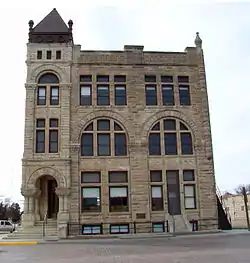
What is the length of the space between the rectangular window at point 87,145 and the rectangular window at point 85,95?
2803 millimetres

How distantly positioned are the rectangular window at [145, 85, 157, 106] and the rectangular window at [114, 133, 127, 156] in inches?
145

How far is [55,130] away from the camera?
103 ft

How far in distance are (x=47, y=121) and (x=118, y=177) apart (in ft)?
24.0

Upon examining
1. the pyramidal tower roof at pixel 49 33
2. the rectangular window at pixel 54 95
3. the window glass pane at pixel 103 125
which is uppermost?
the pyramidal tower roof at pixel 49 33

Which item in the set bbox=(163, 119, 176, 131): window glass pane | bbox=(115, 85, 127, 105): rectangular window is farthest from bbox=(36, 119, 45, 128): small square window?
bbox=(163, 119, 176, 131): window glass pane

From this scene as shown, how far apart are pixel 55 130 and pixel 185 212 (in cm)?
1233

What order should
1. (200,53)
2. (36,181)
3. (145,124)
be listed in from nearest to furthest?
(36,181), (145,124), (200,53)

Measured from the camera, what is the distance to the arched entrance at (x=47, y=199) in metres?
30.5

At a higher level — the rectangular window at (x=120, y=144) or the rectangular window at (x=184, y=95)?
the rectangular window at (x=184, y=95)

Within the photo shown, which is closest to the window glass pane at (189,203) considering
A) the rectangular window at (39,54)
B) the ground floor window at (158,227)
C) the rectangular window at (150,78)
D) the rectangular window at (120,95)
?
the ground floor window at (158,227)

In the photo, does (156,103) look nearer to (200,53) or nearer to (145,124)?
(145,124)

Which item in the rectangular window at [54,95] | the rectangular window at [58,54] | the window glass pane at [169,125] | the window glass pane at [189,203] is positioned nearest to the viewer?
the window glass pane at [189,203]

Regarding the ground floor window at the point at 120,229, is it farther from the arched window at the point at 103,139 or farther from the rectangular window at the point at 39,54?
the rectangular window at the point at 39,54

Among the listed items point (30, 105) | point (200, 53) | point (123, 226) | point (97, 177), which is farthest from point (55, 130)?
point (200, 53)
